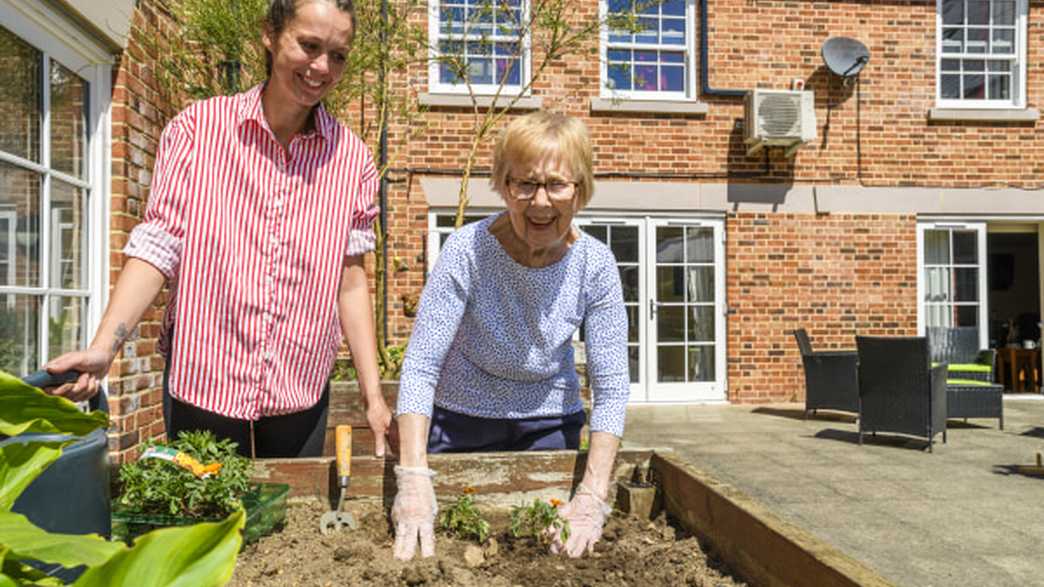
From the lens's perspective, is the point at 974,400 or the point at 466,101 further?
the point at 466,101

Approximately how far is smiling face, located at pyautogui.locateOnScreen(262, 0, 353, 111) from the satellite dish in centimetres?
857

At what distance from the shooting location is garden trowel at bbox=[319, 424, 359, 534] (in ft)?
6.37

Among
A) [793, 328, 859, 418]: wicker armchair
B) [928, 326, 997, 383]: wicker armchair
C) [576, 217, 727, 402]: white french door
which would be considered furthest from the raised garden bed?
[928, 326, 997, 383]: wicker armchair

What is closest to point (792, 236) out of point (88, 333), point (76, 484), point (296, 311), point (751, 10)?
point (751, 10)

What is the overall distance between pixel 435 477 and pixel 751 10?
8.61m

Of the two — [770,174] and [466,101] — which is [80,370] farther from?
[770,174]

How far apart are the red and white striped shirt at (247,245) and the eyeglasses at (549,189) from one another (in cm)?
51

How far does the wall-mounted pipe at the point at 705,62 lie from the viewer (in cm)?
923

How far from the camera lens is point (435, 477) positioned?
80.0 inches

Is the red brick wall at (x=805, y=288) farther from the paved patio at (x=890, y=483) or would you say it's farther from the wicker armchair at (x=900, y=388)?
the wicker armchair at (x=900, y=388)

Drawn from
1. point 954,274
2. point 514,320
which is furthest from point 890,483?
point 954,274

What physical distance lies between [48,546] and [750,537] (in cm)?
139

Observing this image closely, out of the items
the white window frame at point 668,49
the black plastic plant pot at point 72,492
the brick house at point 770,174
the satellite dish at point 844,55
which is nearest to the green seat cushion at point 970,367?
the brick house at point 770,174

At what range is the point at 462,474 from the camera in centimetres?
206
